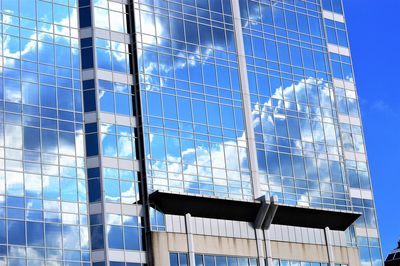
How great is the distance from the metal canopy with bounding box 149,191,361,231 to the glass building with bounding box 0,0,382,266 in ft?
0.34

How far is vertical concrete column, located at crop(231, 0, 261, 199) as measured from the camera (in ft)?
216

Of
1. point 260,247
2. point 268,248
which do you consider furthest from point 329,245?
point 260,247

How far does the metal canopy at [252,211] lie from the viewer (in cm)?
6081

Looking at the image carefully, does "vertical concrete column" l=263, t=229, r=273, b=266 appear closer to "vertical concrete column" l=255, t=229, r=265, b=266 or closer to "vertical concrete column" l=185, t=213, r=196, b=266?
"vertical concrete column" l=255, t=229, r=265, b=266

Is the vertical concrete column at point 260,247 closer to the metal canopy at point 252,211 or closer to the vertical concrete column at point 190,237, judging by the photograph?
the metal canopy at point 252,211

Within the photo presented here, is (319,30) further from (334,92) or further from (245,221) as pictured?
(245,221)

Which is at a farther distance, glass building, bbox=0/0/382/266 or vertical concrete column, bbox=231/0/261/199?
vertical concrete column, bbox=231/0/261/199

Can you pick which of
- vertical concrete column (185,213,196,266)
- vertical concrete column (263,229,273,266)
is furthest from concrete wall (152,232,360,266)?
vertical concrete column (263,229,273,266)

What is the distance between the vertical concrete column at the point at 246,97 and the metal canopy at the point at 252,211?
1.45 m

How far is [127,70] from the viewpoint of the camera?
208 ft

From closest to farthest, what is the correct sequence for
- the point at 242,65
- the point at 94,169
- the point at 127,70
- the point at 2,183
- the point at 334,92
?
the point at 2,183 < the point at 94,169 < the point at 127,70 < the point at 242,65 < the point at 334,92

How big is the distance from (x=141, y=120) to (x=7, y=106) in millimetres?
9580

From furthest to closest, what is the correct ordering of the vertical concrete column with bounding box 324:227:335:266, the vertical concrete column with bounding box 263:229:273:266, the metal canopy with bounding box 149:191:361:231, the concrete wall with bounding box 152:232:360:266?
the vertical concrete column with bounding box 324:227:335:266
the vertical concrete column with bounding box 263:229:273:266
the metal canopy with bounding box 149:191:361:231
the concrete wall with bounding box 152:232:360:266

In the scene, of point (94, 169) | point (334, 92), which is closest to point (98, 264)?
point (94, 169)
